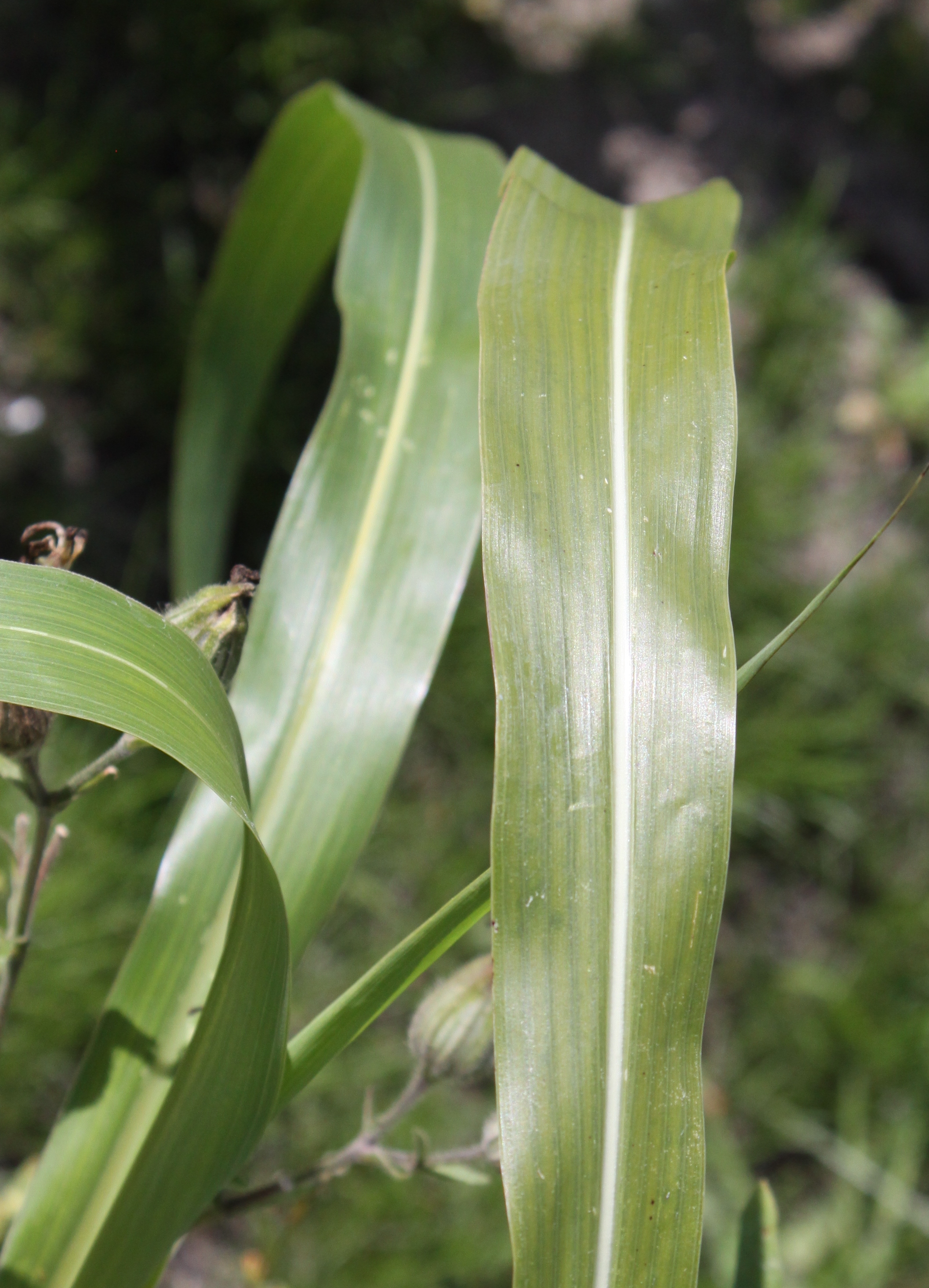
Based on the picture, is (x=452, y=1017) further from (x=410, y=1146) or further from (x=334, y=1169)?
(x=410, y=1146)

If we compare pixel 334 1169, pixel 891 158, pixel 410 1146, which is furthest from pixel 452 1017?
pixel 891 158

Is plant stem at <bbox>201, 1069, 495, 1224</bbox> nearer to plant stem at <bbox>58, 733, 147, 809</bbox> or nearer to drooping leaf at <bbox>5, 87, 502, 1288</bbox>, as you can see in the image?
drooping leaf at <bbox>5, 87, 502, 1288</bbox>

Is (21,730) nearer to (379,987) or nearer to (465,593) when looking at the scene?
(379,987)

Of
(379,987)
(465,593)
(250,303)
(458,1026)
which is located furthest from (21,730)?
(465,593)

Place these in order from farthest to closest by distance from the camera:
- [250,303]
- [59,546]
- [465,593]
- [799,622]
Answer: [465,593] < [250,303] < [59,546] < [799,622]

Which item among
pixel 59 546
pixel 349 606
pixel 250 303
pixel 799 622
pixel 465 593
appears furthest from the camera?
pixel 465 593

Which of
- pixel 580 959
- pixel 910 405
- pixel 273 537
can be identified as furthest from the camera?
pixel 910 405
